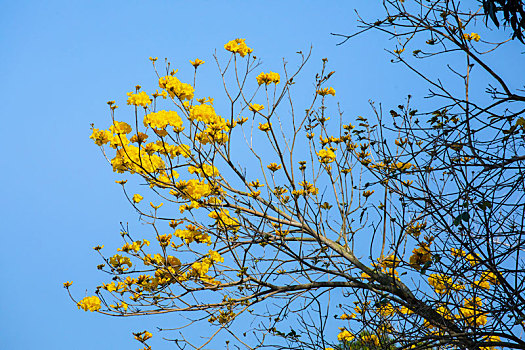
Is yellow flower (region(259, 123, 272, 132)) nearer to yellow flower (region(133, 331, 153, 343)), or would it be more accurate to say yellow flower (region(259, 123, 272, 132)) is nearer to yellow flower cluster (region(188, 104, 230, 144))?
yellow flower cluster (region(188, 104, 230, 144))

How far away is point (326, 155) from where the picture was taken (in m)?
3.30

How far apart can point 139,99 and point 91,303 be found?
1296 millimetres

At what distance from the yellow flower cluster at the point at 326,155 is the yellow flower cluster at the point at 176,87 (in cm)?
101

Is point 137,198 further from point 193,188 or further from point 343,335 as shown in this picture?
point 343,335

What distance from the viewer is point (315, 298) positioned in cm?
298

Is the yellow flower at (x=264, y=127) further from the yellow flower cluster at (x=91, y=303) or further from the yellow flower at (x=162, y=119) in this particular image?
the yellow flower cluster at (x=91, y=303)

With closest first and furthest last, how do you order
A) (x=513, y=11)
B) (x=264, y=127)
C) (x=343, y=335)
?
(x=513, y=11) < (x=264, y=127) < (x=343, y=335)

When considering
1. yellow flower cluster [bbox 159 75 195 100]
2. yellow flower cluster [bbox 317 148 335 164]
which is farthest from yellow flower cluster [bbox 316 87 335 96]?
yellow flower cluster [bbox 159 75 195 100]

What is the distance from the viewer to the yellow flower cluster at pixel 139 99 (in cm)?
266

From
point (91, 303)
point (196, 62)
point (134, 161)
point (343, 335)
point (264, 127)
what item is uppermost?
point (196, 62)

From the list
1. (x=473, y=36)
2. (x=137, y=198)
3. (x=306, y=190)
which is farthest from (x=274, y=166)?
(x=473, y=36)

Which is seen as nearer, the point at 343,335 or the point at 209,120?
the point at 209,120

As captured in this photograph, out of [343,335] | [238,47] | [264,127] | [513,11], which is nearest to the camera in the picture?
[513,11]

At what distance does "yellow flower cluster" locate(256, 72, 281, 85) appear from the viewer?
3.06 metres
